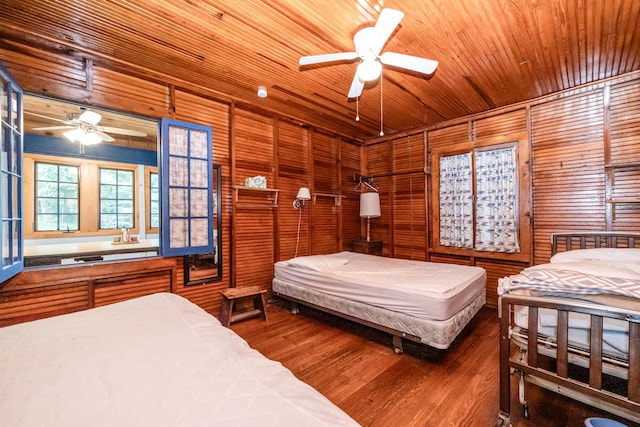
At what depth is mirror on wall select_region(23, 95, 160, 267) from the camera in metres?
3.88

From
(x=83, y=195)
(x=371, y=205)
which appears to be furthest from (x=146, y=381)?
(x=83, y=195)

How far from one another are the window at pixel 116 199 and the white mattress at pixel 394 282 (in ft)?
11.2

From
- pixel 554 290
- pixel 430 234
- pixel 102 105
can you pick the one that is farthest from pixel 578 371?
pixel 102 105

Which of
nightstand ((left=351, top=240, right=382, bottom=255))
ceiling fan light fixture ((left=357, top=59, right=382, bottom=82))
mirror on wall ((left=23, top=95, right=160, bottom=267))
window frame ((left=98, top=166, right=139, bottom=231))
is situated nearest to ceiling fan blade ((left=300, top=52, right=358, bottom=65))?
ceiling fan light fixture ((left=357, top=59, right=382, bottom=82))

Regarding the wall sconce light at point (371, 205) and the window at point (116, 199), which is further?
the window at point (116, 199)

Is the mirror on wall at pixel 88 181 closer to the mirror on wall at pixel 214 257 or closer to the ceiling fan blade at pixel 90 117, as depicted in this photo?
the ceiling fan blade at pixel 90 117

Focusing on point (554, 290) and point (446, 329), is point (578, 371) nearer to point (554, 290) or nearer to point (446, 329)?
point (446, 329)

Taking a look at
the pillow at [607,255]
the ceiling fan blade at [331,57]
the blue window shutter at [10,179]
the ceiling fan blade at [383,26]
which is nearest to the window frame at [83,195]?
the blue window shutter at [10,179]

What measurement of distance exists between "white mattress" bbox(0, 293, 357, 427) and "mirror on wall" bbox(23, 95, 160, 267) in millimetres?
2743

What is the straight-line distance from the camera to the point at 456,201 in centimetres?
421

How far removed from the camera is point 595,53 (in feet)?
8.50

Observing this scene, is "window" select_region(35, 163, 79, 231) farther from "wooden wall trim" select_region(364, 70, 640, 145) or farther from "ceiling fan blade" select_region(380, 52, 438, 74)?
"wooden wall trim" select_region(364, 70, 640, 145)

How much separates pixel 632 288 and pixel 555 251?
7.38 ft

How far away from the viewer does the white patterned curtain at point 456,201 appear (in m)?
4.09
